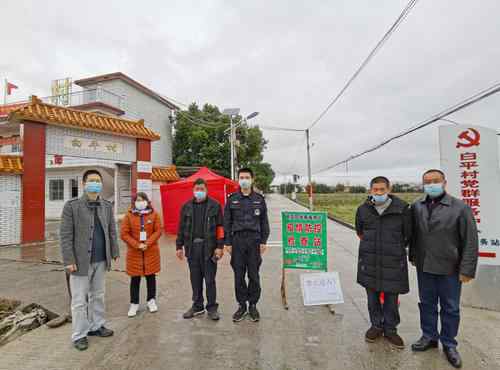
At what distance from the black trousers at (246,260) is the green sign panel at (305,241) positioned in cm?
69

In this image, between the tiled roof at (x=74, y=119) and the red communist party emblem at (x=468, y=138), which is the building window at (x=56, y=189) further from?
the red communist party emblem at (x=468, y=138)

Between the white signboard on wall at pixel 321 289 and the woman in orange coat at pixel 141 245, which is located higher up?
the woman in orange coat at pixel 141 245

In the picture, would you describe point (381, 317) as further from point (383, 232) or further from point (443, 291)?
point (383, 232)

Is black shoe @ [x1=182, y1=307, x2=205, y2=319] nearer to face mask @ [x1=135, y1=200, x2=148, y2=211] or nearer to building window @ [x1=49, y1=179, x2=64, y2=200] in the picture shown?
face mask @ [x1=135, y1=200, x2=148, y2=211]

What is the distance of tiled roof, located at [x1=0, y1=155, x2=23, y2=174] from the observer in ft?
25.3

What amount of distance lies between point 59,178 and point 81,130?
8.84 metres

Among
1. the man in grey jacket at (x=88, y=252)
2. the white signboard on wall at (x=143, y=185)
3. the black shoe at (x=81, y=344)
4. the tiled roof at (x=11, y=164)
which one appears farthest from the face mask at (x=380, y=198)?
the white signboard on wall at (x=143, y=185)

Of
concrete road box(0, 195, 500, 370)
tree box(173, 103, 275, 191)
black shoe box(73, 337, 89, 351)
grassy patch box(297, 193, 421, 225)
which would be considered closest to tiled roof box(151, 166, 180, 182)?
tree box(173, 103, 275, 191)

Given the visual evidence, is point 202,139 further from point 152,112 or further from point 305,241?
point 305,241

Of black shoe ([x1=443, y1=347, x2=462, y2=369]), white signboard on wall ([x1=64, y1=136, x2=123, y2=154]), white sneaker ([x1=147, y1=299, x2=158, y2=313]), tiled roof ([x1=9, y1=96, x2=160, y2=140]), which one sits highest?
tiled roof ([x1=9, y1=96, x2=160, y2=140])

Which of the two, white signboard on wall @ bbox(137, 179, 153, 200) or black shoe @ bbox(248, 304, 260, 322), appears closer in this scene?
black shoe @ bbox(248, 304, 260, 322)

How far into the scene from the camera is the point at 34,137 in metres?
8.27

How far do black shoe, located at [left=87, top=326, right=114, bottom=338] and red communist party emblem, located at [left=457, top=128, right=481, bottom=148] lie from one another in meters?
5.00

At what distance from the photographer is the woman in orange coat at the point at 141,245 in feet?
11.3
